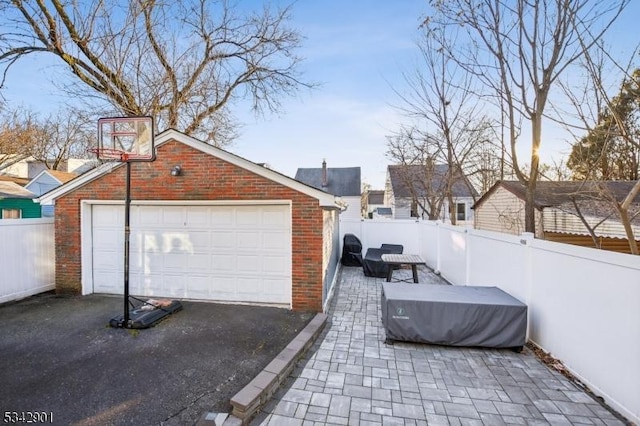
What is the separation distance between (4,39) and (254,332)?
1063cm

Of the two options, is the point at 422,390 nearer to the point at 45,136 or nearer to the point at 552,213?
the point at 552,213

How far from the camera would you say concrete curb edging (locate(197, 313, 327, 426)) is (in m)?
2.78

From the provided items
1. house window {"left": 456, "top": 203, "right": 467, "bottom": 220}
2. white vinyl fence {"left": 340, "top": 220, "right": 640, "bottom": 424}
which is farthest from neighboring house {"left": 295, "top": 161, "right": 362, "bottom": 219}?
white vinyl fence {"left": 340, "top": 220, "right": 640, "bottom": 424}

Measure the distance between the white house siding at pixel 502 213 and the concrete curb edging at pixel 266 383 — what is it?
31.4 ft

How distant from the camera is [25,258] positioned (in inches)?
242

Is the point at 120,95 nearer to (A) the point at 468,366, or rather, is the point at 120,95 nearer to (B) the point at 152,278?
(B) the point at 152,278

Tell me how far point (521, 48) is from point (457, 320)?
4331 mm

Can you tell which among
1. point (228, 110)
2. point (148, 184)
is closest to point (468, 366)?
point (148, 184)

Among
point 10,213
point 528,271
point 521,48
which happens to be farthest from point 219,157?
point 10,213

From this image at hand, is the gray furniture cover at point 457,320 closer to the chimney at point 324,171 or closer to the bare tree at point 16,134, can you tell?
the chimney at point 324,171

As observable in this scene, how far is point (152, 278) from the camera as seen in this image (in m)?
6.32

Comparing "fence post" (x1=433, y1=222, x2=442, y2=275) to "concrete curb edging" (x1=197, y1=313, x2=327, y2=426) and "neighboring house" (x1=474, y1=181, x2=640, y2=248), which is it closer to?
"neighboring house" (x1=474, y1=181, x2=640, y2=248)

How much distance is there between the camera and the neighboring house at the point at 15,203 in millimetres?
13483

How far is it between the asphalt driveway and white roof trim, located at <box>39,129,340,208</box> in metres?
2.20
